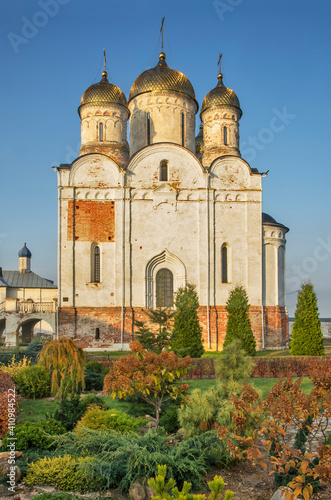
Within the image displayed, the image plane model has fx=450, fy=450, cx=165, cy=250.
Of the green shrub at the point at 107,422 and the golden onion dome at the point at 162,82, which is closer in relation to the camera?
the green shrub at the point at 107,422

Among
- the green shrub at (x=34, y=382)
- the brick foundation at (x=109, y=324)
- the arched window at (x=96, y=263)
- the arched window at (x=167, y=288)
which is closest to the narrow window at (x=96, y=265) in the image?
the arched window at (x=96, y=263)

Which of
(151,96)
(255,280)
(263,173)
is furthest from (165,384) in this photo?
(151,96)

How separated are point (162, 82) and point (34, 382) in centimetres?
1892

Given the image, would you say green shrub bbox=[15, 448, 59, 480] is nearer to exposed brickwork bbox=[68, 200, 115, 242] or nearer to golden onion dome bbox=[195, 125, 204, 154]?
exposed brickwork bbox=[68, 200, 115, 242]

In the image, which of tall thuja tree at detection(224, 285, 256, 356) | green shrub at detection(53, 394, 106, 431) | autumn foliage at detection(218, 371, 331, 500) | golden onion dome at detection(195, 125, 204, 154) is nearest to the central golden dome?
golden onion dome at detection(195, 125, 204, 154)

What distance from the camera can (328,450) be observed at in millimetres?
4172

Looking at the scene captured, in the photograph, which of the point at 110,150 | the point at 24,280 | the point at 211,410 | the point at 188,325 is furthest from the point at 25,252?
the point at 211,410

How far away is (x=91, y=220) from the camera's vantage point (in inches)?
871

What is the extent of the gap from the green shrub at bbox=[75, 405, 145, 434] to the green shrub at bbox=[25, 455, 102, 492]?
133 centimetres

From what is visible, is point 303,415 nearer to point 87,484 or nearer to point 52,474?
point 87,484

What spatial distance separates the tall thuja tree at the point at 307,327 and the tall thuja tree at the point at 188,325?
165 inches

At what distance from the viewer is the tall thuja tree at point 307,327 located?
1912cm

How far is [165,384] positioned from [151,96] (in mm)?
20146

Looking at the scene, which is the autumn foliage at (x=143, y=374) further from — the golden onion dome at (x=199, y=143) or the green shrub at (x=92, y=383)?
the golden onion dome at (x=199, y=143)
